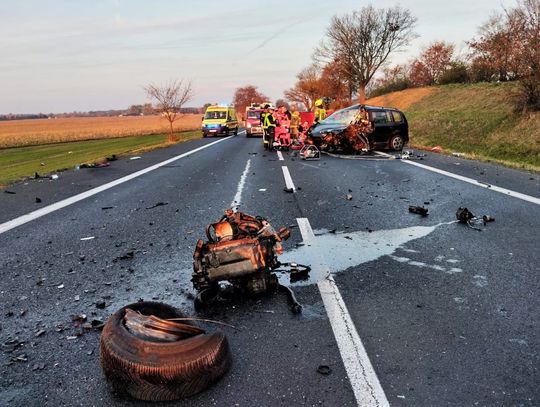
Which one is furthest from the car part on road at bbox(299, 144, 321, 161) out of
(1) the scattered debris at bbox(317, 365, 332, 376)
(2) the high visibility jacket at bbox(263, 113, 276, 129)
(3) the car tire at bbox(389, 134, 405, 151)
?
(1) the scattered debris at bbox(317, 365, 332, 376)

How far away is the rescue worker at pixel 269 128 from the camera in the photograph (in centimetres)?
1971

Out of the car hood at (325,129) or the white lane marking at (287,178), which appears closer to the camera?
the white lane marking at (287,178)

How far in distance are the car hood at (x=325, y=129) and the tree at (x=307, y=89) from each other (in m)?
63.1

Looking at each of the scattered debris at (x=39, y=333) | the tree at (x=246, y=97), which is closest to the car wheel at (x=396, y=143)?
the scattered debris at (x=39, y=333)

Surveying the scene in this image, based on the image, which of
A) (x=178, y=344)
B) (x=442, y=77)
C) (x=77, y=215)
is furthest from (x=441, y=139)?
(x=442, y=77)

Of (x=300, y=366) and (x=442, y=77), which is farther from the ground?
(x=442, y=77)

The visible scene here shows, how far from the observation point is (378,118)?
704 inches

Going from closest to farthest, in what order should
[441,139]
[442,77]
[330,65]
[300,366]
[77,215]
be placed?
1. [300,366]
2. [77,215]
3. [441,139]
4. [442,77]
5. [330,65]

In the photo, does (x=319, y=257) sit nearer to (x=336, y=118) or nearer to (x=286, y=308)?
(x=286, y=308)

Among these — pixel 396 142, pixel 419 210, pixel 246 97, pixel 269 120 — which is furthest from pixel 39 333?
pixel 246 97

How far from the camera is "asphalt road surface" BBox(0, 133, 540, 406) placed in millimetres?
2816

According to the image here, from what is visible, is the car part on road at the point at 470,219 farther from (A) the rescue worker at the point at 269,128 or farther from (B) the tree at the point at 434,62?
(B) the tree at the point at 434,62

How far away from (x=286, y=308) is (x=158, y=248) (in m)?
2.42

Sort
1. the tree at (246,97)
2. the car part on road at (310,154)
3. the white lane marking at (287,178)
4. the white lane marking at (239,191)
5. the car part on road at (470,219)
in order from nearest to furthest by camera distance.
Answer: the car part on road at (470,219) → the white lane marking at (239,191) → the white lane marking at (287,178) → the car part on road at (310,154) → the tree at (246,97)
